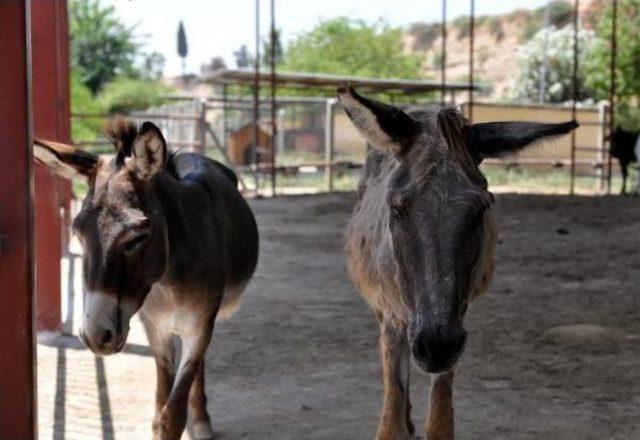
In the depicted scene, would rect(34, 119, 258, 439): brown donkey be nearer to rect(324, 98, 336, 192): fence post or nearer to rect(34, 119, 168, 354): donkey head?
rect(34, 119, 168, 354): donkey head

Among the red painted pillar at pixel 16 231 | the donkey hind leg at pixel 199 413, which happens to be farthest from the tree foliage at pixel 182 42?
the red painted pillar at pixel 16 231

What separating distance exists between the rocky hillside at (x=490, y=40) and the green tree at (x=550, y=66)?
1458 centimetres

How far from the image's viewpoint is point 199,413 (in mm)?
5039

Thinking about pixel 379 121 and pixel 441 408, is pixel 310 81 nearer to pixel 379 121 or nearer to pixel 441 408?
pixel 441 408

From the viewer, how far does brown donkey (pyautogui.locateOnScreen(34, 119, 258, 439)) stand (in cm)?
358

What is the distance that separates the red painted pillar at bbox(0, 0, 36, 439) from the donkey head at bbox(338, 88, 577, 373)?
43.0 inches

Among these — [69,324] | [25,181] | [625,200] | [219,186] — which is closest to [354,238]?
[219,186]

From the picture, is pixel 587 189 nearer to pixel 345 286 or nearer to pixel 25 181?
pixel 345 286

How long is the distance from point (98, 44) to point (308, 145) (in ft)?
68.2

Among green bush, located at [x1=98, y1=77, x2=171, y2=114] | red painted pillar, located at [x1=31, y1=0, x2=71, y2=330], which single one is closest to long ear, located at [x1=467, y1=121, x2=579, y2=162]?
red painted pillar, located at [x1=31, y1=0, x2=71, y2=330]

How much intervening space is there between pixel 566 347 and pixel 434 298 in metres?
4.21

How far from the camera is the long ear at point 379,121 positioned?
3180mm

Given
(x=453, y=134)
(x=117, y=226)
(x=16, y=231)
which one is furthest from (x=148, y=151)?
(x=453, y=134)

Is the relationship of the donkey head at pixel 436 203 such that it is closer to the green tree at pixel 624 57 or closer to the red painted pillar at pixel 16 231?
the red painted pillar at pixel 16 231
